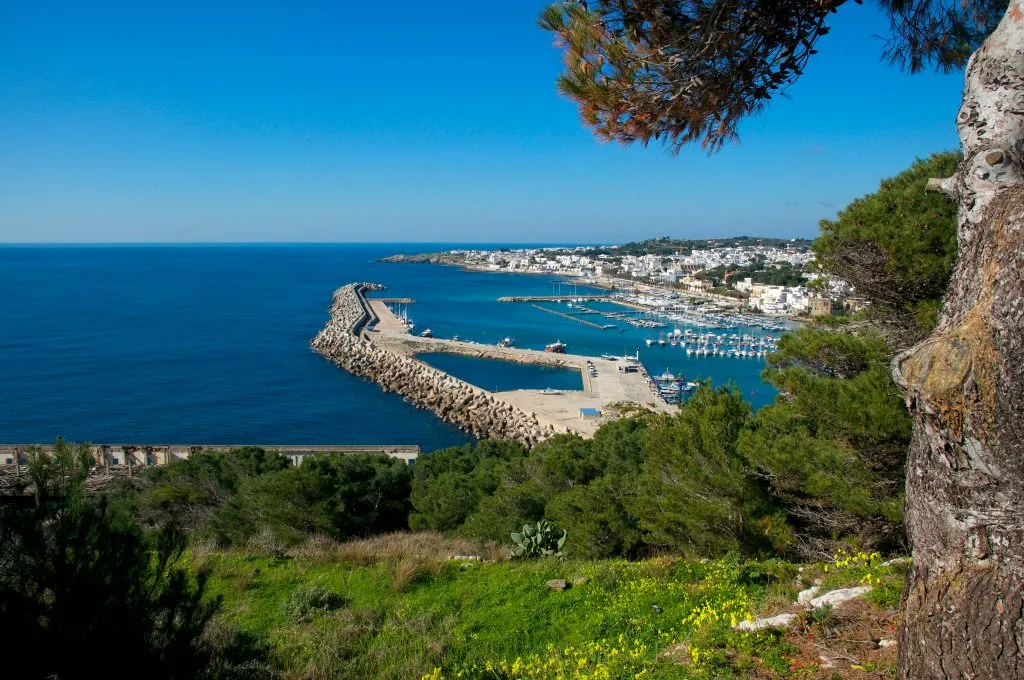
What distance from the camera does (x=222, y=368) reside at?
32344 mm

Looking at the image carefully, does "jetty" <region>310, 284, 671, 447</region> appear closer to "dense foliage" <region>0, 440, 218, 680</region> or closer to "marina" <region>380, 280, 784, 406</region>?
"marina" <region>380, 280, 784, 406</region>

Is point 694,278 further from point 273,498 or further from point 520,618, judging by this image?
point 520,618

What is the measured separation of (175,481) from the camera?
10500 mm

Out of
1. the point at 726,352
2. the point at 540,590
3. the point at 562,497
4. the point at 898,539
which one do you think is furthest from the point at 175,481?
the point at 726,352

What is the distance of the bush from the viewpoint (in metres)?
4.43

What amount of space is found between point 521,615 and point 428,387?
2490 cm

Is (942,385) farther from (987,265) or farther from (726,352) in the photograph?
(726,352)

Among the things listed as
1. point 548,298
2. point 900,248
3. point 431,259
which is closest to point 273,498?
point 900,248

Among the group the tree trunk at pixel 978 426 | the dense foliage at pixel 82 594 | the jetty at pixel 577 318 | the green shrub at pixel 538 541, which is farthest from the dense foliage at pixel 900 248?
the jetty at pixel 577 318

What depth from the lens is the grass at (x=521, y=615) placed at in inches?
120

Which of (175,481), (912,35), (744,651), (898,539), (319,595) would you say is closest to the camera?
(744,651)

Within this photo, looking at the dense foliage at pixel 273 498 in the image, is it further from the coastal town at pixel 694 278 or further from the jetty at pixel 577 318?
the jetty at pixel 577 318

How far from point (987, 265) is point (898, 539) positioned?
13.1ft

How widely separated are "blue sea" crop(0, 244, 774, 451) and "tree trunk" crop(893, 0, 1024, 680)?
531 cm
